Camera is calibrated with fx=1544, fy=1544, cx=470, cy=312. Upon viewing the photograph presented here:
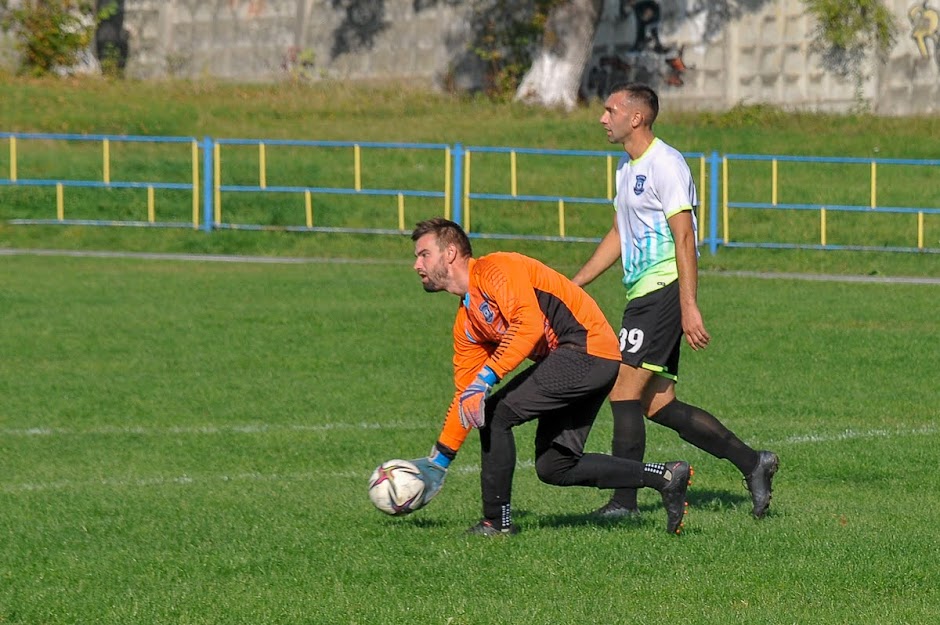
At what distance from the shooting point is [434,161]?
27250 mm

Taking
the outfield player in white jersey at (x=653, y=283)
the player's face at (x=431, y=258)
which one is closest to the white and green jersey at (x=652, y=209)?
the outfield player in white jersey at (x=653, y=283)

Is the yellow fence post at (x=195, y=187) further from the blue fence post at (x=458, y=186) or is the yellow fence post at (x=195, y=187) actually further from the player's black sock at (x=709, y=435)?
the player's black sock at (x=709, y=435)

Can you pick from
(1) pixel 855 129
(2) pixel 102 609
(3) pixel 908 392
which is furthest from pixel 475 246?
(2) pixel 102 609

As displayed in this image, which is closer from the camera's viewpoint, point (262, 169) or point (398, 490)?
point (398, 490)

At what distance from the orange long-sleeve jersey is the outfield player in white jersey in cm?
47

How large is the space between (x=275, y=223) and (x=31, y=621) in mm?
19873

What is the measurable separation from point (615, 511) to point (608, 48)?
2695 cm

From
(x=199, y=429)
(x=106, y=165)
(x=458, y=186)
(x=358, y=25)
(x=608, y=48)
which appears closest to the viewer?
(x=199, y=429)

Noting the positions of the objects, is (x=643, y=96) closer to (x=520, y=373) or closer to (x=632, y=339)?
(x=632, y=339)

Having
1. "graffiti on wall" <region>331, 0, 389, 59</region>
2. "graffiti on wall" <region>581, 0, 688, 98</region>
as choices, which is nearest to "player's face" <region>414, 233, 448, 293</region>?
"graffiti on wall" <region>581, 0, 688, 98</region>

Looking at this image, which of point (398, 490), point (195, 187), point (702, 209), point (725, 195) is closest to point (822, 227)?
point (725, 195)

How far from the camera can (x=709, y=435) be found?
750 centimetres

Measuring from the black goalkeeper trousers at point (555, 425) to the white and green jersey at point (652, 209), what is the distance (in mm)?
679

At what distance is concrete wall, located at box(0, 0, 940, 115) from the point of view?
30688 mm
